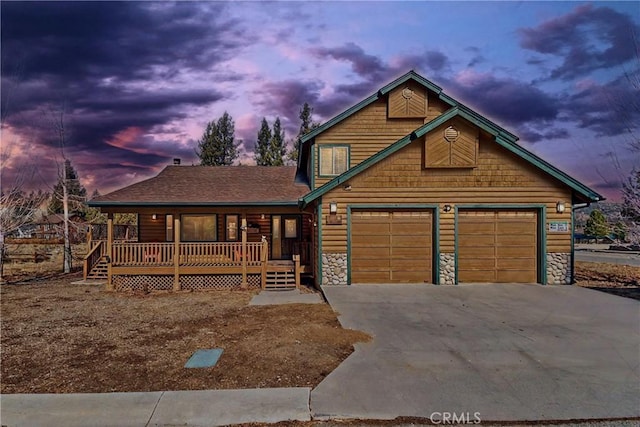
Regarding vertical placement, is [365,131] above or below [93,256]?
above

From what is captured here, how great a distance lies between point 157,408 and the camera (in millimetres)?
4223

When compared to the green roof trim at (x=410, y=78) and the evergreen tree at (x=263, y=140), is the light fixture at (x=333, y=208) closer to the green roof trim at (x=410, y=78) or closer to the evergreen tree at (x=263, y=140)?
the green roof trim at (x=410, y=78)

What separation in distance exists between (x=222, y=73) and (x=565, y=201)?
16.9m

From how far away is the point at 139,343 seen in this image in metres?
6.81

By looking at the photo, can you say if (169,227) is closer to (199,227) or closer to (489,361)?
Answer: (199,227)

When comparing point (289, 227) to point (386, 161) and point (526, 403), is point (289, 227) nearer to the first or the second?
point (386, 161)

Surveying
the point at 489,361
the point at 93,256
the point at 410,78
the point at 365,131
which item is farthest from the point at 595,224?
the point at 93,256

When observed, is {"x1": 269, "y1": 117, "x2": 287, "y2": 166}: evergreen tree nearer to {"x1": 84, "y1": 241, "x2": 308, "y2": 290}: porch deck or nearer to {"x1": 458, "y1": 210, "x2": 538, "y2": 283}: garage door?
{"x1": 84, "y1": 241, "x2": 308, "y2": 290}: porch deck

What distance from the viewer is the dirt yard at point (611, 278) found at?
37.7ft

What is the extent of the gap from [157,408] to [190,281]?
9560mm

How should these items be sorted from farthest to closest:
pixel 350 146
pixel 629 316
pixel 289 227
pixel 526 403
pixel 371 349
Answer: pixel 289 227
pixel 350 146
pixel 629 316
pixel 371 349
pixel 526 403

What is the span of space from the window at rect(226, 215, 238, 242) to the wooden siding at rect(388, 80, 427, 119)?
8.04 m

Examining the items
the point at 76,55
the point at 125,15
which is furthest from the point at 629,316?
the point at 76,55

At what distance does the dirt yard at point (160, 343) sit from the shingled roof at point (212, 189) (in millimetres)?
3852
